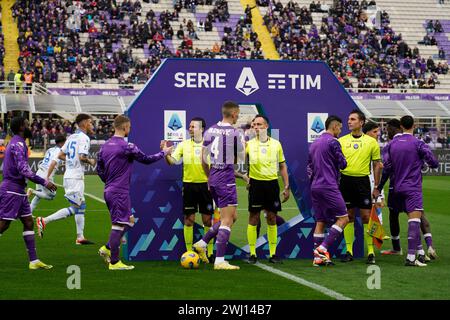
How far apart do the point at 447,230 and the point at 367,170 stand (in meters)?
5.23

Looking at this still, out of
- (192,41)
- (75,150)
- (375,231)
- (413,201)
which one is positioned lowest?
(375,231)

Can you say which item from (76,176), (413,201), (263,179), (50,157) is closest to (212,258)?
(263,179)

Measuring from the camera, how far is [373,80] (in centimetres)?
4991

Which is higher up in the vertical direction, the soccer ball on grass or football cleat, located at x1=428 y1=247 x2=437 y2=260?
the soccer ball on grass

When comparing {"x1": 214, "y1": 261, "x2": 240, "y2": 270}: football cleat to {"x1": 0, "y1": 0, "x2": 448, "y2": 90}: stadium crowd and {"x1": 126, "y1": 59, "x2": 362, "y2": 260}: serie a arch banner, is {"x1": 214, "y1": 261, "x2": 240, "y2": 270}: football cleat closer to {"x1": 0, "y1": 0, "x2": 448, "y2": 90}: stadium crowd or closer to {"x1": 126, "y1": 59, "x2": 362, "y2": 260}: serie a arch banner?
{"x1": 126, "y1": 59, "x2": 362, "y2": 260}: serie a arch banner

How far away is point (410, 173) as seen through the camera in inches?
483

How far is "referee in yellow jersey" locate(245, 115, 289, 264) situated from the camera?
12.4 meters

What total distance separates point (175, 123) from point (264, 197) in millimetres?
1853

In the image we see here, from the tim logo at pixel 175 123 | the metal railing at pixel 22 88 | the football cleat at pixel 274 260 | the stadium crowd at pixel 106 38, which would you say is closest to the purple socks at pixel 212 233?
the football cleat at pixel 274 260

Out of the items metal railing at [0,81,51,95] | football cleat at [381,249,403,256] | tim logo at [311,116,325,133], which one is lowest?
football cleat at [381,249,403,256]

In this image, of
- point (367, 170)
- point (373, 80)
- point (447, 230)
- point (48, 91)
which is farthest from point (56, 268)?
point (373, 80)

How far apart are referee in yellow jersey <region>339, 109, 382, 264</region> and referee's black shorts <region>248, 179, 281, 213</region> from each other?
48.4 inches

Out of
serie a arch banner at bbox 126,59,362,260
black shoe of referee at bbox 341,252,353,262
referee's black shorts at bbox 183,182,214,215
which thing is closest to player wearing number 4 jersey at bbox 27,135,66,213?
serie a arch banner at bbox 126,59,362,260

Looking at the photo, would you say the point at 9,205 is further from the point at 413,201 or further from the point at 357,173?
the point at 413,201
